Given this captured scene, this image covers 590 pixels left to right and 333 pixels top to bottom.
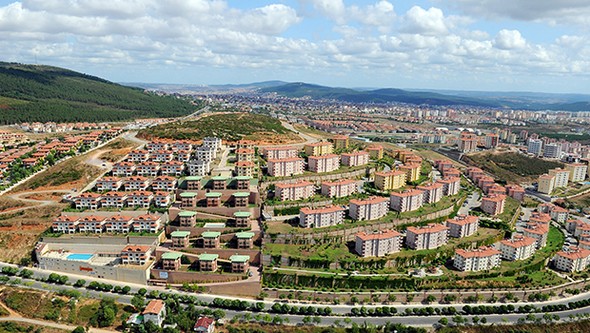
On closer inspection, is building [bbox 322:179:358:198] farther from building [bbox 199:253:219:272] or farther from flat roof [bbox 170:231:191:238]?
building [bbox 199:253:219:272]

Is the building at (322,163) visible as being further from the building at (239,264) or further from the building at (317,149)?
the building at (239,264)

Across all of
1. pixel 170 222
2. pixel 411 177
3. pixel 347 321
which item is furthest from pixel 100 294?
pixel 411 177

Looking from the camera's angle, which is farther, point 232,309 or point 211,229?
point 211,229

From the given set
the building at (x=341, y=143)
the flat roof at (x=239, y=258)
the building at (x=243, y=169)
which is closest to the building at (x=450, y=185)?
the building at (x=341, y=143)

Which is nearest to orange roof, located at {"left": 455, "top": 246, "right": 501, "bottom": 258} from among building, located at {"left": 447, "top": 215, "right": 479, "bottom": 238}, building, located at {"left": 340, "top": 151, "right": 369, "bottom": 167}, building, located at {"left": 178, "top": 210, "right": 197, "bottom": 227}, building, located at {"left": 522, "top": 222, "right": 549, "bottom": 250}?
building, located at {"left": 447, "top": 215, "right": 479, "bottom": 238}

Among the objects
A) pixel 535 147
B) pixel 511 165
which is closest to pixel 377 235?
pixel 511 165

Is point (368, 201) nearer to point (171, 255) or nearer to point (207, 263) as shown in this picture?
point (207, 263)

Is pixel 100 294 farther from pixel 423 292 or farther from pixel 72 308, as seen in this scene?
pixel 423 292
